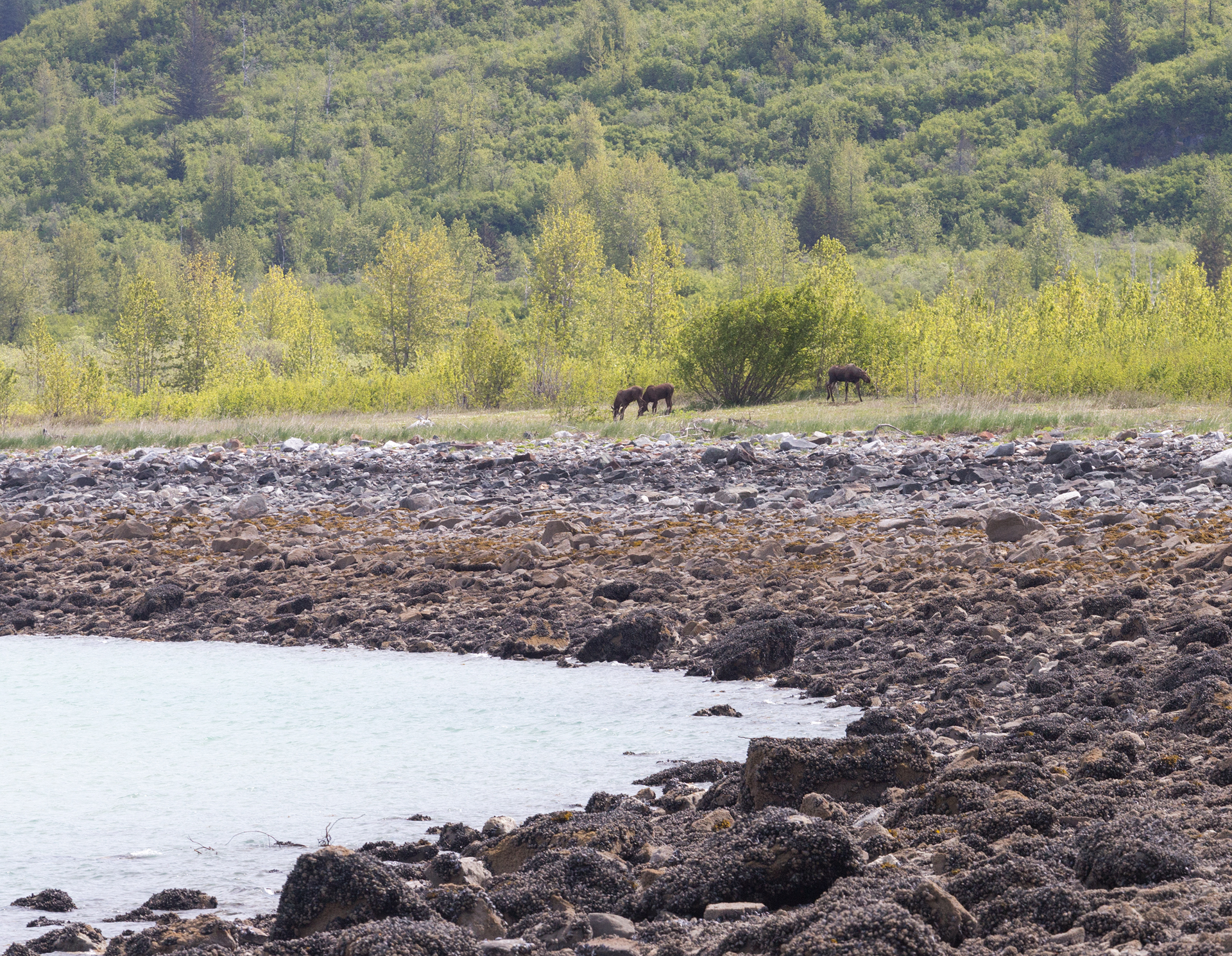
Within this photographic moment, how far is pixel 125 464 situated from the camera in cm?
1902

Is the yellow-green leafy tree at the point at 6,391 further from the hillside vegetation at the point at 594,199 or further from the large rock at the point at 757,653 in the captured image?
the large rock at the point at 757,653

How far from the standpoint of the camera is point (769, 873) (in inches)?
146

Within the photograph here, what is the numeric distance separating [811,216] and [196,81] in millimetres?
88929

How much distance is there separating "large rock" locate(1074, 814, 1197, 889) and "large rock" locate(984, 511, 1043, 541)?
22.5ft

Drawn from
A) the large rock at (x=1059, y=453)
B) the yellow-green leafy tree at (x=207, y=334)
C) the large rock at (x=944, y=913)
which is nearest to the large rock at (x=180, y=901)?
the large rock at (x=944, y=913)

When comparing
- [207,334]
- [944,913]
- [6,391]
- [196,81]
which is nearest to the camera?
[944,913]

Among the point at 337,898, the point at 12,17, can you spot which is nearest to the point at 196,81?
the point at 12,17

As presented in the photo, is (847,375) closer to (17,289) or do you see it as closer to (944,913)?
(944,913)

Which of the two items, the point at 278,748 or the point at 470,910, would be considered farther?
the point at 278,748

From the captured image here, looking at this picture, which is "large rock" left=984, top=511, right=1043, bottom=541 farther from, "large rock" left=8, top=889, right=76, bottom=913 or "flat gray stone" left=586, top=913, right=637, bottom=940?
"large rock" left=8, top=889, right=76, bottom=913

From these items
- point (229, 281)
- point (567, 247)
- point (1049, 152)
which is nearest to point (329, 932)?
point (567, 247)

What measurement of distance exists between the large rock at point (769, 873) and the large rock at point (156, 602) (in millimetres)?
7975

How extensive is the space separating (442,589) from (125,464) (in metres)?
10.5

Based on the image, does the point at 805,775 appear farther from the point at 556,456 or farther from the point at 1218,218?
the point at 1218,218
